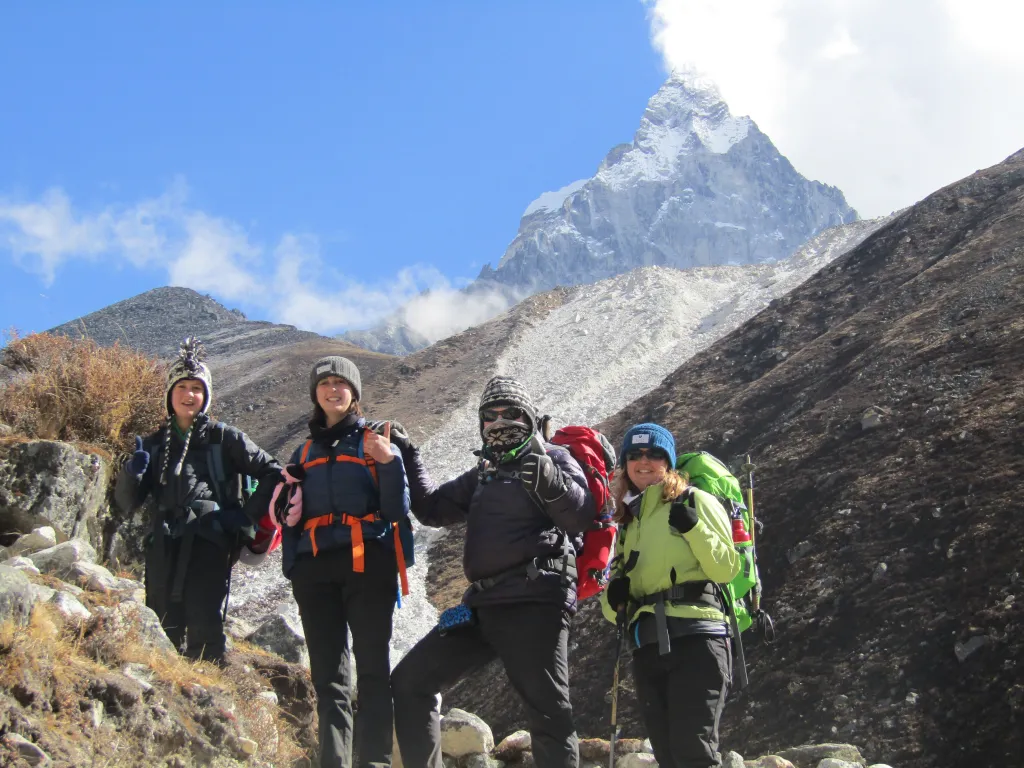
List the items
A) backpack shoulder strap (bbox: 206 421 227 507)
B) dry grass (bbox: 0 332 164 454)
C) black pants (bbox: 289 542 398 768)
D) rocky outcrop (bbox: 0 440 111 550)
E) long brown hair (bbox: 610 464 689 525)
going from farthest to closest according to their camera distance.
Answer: dry grass (bbox: 0 332 164 454) < rocky outcrop (bbox: 0 440 111 550) < backpack shoulder strap (bbox: 206 421 227 507) < long brown hair (bbox: 610 464 689 525) < black pants (bbox: 289 542 398 768)

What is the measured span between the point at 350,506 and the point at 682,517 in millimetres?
1729

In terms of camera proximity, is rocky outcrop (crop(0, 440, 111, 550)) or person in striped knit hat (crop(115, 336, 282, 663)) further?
rocky outcrop (crop(0, 440, 111, 550))

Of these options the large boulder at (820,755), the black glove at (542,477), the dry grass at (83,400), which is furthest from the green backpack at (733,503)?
the dry grass at (83,400)

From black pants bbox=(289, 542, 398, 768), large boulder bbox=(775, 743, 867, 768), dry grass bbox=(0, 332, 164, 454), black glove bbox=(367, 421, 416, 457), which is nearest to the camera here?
black pants bbox=(289, 542, 398, 768)

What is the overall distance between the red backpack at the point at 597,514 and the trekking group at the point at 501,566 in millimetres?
10

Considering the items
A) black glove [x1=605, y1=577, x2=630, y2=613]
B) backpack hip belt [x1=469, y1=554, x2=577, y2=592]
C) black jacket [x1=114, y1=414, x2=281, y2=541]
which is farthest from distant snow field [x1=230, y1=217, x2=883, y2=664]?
backpack hip belt [x1=469, y1=554, x2=577, y2=592]

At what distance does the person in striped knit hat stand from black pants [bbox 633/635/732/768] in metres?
2.37

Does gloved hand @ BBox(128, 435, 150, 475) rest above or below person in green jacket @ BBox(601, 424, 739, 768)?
above

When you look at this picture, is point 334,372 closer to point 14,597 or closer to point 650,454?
point 650,454

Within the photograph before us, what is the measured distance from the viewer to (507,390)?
505cm

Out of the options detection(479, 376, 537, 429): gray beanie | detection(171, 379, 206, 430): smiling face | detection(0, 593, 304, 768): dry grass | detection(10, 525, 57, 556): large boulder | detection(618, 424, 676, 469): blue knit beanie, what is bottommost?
detection(0, 593, 304, 768): dry grass

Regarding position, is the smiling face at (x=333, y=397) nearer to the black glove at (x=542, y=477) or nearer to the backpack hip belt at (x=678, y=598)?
the black glove at (x=542, y=477)

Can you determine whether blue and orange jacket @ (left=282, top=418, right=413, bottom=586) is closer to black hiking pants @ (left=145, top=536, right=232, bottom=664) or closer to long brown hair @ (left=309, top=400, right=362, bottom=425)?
long brown hair @ (left=309, top=400, right=362, bottom=425)

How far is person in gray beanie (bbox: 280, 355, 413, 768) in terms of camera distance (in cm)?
460
